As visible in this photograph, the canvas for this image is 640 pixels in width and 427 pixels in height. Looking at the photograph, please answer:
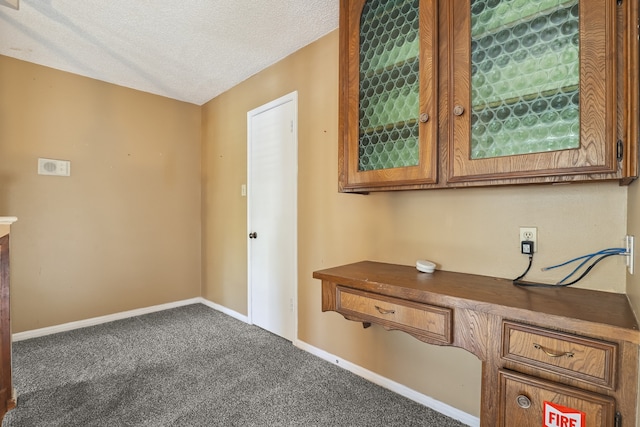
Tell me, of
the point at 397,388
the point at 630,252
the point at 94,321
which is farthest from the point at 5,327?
the point at 630,252

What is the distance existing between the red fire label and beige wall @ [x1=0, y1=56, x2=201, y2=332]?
12.2 ft

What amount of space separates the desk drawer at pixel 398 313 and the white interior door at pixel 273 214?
1129 mm

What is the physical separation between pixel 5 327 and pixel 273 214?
1.90 m

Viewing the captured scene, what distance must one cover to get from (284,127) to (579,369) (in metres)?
2.47

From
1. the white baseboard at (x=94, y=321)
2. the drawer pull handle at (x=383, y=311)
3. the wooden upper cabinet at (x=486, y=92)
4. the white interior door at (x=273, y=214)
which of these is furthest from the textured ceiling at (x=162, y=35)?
the white baseboard at (x=94, y=321)

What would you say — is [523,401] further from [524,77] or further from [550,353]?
[524,77]

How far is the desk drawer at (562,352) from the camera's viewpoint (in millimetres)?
905

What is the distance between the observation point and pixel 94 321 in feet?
10.4

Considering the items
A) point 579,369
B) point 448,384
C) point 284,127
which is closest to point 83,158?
point 284,127

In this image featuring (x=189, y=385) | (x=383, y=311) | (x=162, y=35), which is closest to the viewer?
(x=383, y=311)

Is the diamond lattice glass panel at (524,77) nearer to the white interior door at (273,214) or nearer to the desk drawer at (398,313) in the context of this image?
the desk drawer at (398,313)

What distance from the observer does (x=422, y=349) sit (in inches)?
72.1

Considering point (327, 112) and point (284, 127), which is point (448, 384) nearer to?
point (327, 112)

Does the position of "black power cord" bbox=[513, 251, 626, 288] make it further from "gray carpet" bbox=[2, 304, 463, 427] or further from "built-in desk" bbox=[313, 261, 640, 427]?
"gray carpet" bbox=[2, 304, 463, 427]
